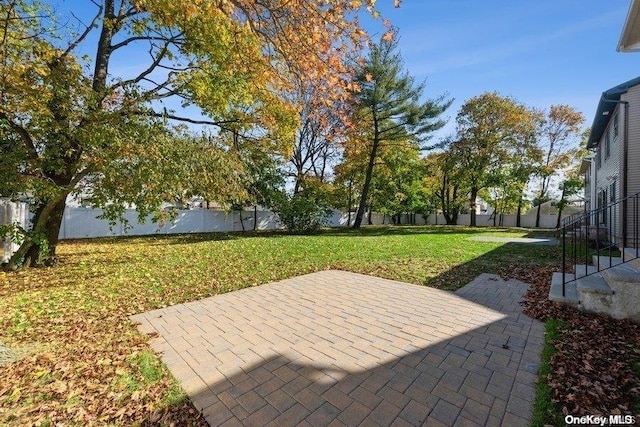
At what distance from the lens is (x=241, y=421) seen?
2.16m

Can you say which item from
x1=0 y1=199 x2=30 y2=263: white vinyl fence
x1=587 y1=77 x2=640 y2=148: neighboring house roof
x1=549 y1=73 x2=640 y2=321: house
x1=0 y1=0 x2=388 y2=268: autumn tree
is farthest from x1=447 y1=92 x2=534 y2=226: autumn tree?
x1=0 y1=199 x2=30 y2=263: white vinyl fence

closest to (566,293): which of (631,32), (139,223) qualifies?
(631,32)

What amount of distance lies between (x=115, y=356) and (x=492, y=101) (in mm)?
25086

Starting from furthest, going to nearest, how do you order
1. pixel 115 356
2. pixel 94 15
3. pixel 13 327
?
1. pixel 94 15
2. pixel 13 327
3. pixel 115 356

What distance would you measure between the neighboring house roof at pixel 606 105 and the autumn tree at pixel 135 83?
411 inches

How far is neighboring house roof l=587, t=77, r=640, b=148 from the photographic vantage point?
9.69 metres

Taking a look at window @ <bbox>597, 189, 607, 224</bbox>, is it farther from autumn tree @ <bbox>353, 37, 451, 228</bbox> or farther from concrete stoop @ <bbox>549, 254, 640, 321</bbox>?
concrete stoop @ <bbox>549, 254, 640, 321</bbox>

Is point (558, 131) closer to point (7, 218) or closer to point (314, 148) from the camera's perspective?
point (314, 148)

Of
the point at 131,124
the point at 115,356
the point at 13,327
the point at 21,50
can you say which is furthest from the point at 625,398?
the point at 21,50

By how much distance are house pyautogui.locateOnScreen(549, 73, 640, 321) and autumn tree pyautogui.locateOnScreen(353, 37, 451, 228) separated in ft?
25.5

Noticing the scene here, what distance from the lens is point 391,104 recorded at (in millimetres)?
17828

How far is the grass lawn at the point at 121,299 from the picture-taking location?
2.42 meters

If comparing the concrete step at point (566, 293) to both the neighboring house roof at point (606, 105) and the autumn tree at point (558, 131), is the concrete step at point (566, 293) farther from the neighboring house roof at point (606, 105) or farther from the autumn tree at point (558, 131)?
the autumn tree at point (558, 131)

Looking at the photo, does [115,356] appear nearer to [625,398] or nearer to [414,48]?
[625,398]
